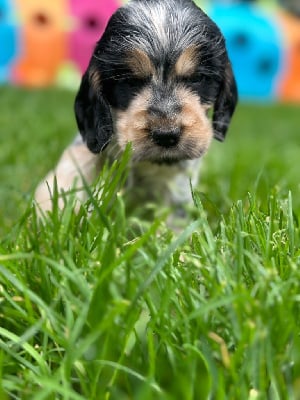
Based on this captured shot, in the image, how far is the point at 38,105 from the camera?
9445 mm

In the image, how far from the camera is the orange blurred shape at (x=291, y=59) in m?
12.8

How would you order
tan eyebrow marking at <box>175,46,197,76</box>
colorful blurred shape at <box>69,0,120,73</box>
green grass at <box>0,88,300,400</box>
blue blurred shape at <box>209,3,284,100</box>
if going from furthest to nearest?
blue blurred shape at <box>209,3,284,100</box>, colorful blurred shape at <box>69,0,120,73</box>, tan eyebrow marking at <box>175,46,197,76</box>, green grass at <box>0,88,300,400</box>

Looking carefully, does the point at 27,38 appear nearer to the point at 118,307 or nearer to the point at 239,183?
the point at 239,183

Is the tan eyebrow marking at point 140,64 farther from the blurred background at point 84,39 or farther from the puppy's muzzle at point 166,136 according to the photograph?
the blurred background at point 84,39

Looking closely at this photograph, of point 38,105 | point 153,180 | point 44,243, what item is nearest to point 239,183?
point 153,180

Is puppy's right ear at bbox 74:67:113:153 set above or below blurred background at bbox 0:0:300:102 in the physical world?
below

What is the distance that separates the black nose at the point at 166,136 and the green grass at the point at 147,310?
60cm

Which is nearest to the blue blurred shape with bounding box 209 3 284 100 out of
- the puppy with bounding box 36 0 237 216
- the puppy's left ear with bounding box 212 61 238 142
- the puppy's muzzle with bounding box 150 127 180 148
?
the puppy's left ear with bounding box 212 61 238 142

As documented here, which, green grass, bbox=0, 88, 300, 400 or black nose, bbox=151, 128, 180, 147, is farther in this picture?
black nose, bbox=151, 128, 180, 147

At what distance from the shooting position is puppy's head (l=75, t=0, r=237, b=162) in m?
3.41

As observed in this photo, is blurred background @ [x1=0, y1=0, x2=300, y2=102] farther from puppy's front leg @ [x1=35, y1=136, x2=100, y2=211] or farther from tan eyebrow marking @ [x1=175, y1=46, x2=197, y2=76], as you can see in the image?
tan eyebrow marking @ [x1=175, y1=46, x2=197, y2=76]

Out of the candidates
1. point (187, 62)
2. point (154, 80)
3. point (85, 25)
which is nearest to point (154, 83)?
point (154, 80)

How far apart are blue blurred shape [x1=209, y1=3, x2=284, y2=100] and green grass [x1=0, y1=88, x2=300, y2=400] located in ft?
30.2

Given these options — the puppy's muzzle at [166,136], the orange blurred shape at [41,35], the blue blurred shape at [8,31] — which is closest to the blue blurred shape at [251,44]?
the orange blurred shape at [41,35]
